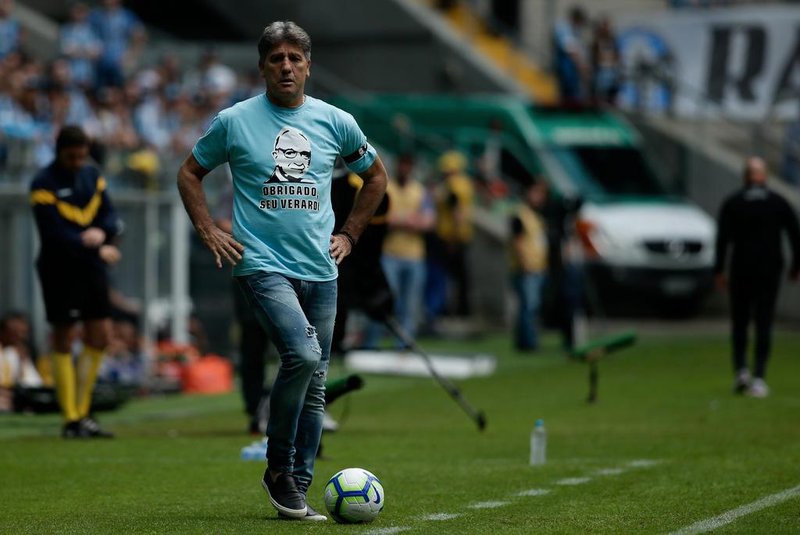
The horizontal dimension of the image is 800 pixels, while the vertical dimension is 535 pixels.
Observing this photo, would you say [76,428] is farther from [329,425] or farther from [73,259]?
[329,425]

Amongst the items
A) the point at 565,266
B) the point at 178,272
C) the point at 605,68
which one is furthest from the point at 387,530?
the point at 605,68

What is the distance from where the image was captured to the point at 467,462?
37.8 ft

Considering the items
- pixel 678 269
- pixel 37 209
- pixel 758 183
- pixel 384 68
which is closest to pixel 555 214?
pixel 678 269

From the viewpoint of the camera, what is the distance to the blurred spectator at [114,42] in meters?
26.1

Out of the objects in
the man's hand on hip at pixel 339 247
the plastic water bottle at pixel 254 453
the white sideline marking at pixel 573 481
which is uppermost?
the man's hand on hip at pixel 339 247

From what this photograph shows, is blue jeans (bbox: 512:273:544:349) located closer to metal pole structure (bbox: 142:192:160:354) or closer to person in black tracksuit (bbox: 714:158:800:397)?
metal pole structure (bbox: 142:192:160:354)

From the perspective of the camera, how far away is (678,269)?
87.2ft

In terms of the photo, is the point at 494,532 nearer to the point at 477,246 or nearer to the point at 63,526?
the point at 63,526

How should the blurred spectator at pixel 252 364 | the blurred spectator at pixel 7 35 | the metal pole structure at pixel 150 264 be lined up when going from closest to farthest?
the blurred spectator at pixel 252 364, the metal pole structure at pixel 150 264, the blurred spectator at pixel 7 35

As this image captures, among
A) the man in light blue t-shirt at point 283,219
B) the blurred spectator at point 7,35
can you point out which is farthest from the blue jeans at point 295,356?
the blurred spectator at point 7,35

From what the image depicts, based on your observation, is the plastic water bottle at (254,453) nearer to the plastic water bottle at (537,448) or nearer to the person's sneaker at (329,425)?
the person's sneaker at (329,425)

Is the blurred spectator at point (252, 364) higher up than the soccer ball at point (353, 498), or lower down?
lower down

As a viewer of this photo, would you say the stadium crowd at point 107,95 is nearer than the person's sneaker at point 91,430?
No

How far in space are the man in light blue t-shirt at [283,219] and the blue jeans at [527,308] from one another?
46.7 ft
